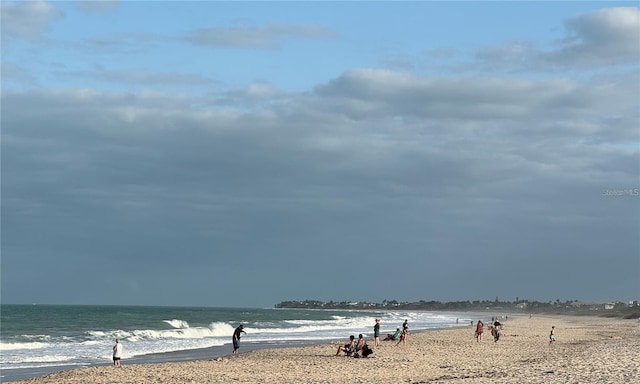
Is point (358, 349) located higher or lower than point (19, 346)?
higher

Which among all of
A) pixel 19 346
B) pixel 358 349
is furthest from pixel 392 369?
A: pixel 19 346

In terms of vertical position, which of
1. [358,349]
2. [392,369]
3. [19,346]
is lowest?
[19,346]

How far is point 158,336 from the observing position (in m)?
56.5

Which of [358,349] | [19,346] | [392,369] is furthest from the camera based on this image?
[19,346]

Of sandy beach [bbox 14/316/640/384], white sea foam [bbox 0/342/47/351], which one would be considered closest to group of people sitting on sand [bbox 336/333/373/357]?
sandy beach [bbox 14/316/640/384]

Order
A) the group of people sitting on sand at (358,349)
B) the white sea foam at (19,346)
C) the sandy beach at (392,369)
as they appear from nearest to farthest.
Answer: the sandy beach at (392,369)
the group of people sitting on sand at (358,349)
the white sea foam at (19,346)

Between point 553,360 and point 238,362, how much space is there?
1209 cm

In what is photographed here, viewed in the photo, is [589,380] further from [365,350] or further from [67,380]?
[67,380]

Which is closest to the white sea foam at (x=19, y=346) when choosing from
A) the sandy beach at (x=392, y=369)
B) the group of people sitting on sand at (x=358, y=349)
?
the sandy beach at (x=392, y=369)

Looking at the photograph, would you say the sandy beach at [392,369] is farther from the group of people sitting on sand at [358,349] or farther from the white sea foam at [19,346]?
the white sea foam at [19,346]

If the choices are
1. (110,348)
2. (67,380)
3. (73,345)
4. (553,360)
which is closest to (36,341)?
(73,345)

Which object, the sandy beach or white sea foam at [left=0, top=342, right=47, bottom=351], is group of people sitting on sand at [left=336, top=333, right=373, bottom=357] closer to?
the sandy beach

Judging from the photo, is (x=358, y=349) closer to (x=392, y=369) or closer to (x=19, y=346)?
(x=392, y=369)

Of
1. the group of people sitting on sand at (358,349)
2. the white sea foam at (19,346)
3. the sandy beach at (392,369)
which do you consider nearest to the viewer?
the sandy beach at (392,369)
